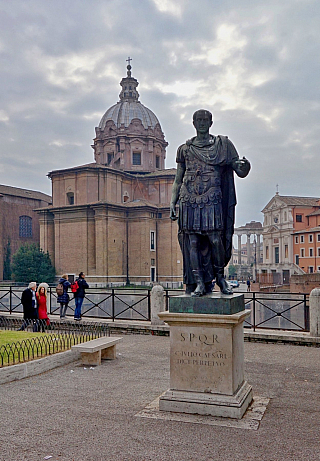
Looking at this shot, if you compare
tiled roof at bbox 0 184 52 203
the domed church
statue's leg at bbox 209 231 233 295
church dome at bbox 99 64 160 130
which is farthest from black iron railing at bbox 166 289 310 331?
tiled roof at bbox 0 184 52 203

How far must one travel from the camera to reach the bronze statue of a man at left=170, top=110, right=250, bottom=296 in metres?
5.90

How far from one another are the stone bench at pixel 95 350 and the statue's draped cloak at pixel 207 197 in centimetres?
331

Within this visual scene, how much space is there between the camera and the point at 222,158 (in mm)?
5969

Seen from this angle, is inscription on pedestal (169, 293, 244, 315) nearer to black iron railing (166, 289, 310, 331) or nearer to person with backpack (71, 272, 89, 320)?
black iron railing (166, 289, 310, 331)

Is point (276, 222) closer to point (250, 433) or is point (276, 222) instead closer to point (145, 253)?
point (145, 253)

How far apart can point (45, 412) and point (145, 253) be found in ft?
135

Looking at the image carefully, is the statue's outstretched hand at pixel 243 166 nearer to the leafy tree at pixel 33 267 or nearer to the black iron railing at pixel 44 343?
the black iron railing at pixel 44 343

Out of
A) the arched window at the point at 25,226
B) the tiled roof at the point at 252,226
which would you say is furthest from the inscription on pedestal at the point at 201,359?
the tiled roof at the point at 252,226

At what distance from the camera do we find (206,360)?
5492 mm

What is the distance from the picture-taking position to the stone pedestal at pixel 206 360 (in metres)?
5.36

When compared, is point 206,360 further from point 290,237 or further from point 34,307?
point 290,237

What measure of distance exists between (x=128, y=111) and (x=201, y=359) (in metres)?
54.0

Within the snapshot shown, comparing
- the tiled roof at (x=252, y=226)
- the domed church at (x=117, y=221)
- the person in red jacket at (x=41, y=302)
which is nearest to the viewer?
the person in red jacket at (x=41, y=302)

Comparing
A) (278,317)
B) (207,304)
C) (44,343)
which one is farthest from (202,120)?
(278,317)
